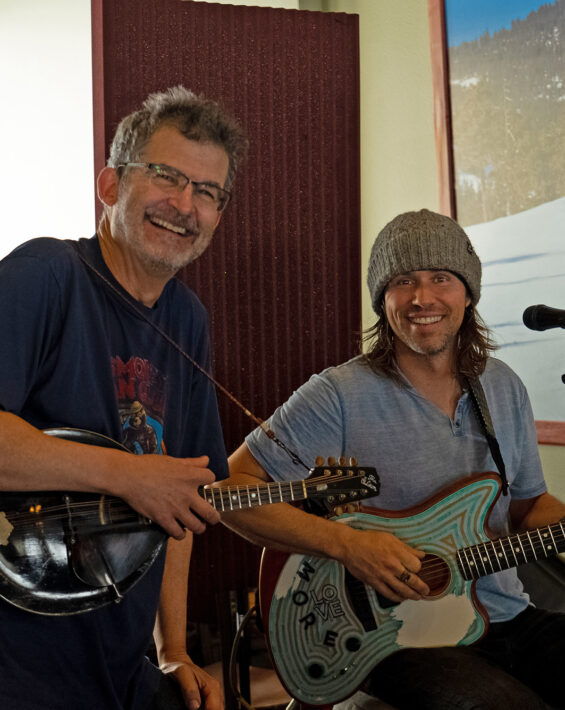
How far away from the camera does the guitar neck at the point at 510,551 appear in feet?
5.70

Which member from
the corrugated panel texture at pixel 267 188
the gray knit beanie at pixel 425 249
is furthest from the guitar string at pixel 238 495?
the corrugated panel texture at pixel 267 188

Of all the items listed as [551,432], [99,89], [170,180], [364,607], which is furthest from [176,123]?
[551,432]

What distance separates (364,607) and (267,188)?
1.27 m

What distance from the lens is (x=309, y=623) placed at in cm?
172

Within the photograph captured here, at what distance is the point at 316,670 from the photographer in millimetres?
1700

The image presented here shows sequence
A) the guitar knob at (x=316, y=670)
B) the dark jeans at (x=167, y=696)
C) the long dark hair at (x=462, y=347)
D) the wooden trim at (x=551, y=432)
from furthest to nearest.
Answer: the wooden trim at (x=551, y=432) < the long dark hair at (x=462, y=347) < the guitar knob at (x=316, y=670) < the dark jeans at (x=167, y=696)

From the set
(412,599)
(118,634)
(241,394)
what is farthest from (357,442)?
(118,634)

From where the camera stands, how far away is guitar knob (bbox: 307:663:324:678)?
66.9 inches

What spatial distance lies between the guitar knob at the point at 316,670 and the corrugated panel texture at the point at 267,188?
2.23ft

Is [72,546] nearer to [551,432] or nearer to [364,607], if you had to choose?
[364,607]

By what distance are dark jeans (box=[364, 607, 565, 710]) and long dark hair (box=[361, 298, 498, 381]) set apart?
0.60m

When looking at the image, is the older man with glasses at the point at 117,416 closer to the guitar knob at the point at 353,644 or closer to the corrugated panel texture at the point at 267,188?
the guitar knob at the point at 353,644

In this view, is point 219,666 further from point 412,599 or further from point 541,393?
point 541,393

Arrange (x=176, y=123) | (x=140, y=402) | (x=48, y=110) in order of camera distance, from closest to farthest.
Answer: (x=140, y=402) → (x=176, y=123) → (x=48, y=110)
